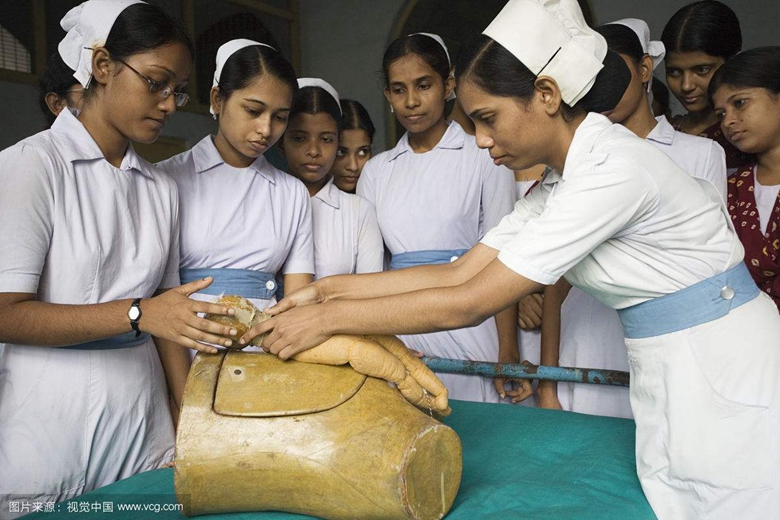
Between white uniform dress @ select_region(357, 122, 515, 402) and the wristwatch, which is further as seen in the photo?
white uniform dress @ select_region(357, 122, 515, 402)

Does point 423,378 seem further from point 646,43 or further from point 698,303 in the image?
point 646,43

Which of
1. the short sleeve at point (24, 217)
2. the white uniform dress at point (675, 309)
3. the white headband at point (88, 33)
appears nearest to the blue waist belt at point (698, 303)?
the white uniform dress at point (675, 309)

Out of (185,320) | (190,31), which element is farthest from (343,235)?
(190,31)

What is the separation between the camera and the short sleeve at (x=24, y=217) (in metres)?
1.79

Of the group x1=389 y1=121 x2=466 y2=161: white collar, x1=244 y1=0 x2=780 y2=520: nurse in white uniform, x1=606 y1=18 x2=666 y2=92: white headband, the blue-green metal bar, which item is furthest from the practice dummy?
x1=606 y1=18 x2=666 y2=92: white headband

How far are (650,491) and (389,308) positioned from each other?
2.54 feet

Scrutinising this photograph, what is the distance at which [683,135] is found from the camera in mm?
2689

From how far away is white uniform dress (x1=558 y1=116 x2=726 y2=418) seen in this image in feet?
8.57

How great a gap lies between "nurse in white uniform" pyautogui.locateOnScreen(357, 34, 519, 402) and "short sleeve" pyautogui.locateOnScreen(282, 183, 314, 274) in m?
0.46

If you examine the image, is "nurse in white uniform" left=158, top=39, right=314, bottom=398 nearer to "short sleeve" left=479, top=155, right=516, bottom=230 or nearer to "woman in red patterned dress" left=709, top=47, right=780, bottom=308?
"short sleeve" left=479, top=155, right=516, bottom=230

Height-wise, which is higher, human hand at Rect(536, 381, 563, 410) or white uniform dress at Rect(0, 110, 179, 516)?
white uniform dress at Rect(0, 110, 179, 516)

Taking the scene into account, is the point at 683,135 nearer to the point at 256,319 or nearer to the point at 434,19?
the point at 256,319

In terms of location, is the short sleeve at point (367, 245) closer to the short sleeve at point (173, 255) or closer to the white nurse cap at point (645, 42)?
the short sleeve at point (173, 255)

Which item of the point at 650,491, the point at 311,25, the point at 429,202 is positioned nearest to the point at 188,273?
the point at 429,202
